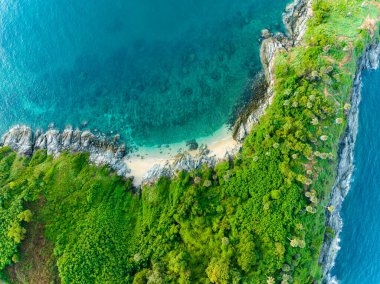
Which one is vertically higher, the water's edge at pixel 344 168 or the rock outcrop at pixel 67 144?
the rock outcrop at pixel 67 144

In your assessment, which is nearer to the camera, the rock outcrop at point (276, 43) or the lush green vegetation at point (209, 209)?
the lush green vegetation at point (209, 209)

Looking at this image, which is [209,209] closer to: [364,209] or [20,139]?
[364,209]

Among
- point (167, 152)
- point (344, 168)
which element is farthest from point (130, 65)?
point (344, 168)

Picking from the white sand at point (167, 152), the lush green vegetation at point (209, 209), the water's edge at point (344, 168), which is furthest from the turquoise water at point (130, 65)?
the water's edge at point (344, 168)

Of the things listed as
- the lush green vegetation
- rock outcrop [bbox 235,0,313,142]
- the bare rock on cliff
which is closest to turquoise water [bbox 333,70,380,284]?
the lush green vegetation

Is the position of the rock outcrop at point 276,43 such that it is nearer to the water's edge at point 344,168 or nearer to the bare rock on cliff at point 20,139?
the water's edge at point 344,168
